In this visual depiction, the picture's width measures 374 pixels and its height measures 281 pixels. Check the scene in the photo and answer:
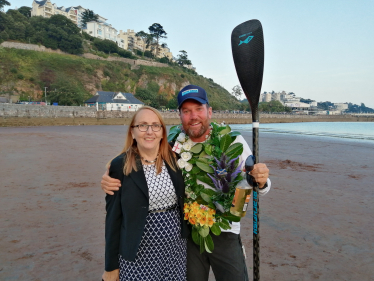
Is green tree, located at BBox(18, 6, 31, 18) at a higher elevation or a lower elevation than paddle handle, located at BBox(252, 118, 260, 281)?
higher

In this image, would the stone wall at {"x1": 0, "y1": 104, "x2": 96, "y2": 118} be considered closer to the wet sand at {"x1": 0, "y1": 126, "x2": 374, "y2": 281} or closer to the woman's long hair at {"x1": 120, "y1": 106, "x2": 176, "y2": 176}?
the wet sand at {"x1": 0, "y1": 126, "x2": 374, "y2": 281}

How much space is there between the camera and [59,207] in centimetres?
595

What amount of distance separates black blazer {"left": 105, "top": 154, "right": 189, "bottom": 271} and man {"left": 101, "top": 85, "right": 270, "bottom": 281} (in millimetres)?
234

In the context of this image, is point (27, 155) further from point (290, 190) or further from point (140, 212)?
point (140, 212)

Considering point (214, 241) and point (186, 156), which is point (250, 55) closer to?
point (186, 156)

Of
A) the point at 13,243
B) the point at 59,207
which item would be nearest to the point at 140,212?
the point at 13,243

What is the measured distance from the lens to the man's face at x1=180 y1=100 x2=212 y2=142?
8.26 ft

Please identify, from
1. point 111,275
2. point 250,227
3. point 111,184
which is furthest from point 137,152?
point 250,227

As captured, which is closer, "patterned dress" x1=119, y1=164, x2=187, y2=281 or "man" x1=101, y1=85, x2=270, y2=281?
"patterned dress" x1=119, y1=164, x2=187, y2=281

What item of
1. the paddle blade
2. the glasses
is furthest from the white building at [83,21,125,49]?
the glasses

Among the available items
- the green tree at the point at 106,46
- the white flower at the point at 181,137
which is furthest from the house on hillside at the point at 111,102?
the white flower at the point at 181,137

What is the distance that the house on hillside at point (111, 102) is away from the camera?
192ft

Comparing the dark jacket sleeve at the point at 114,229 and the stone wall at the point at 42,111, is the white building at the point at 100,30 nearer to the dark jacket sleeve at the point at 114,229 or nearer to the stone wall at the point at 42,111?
the stone wall at the point at 42,111

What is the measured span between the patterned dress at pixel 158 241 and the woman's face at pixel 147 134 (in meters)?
0.17
